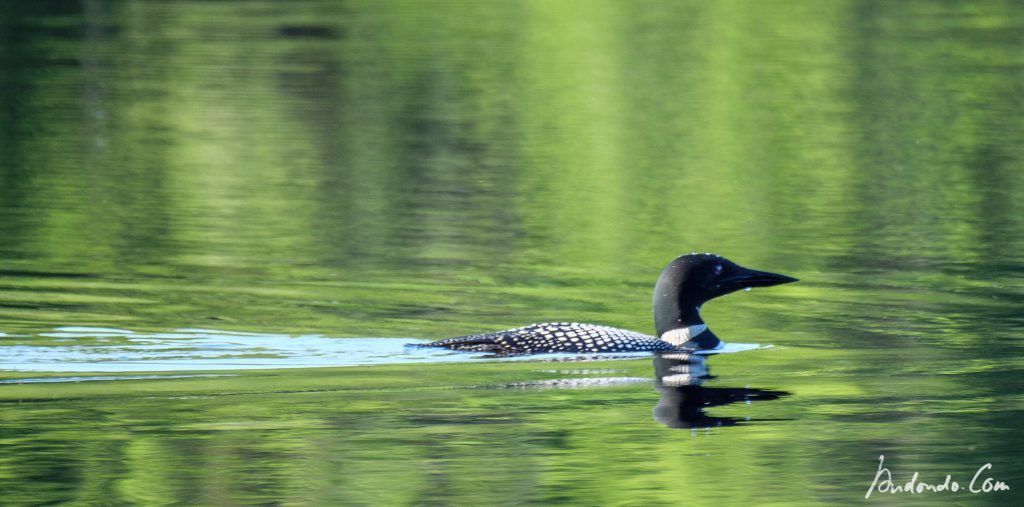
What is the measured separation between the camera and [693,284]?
11.9 metres

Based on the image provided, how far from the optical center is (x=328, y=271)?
14195 mm

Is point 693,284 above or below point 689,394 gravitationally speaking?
above

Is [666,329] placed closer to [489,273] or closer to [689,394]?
[689,394]

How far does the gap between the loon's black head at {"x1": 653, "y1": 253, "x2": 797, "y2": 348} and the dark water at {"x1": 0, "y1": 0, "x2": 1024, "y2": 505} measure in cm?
36

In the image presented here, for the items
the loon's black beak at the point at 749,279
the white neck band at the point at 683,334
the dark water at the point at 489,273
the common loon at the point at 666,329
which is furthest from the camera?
the loon's black beak at the point at 749,279

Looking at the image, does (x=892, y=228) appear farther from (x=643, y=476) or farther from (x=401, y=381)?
(x=643, y=476)

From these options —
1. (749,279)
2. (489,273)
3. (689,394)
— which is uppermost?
(749,279)

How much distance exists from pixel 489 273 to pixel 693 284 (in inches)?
103

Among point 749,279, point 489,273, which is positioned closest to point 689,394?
point 749,279

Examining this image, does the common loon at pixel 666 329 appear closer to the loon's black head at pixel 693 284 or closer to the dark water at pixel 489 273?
the loon's black head at pixel 693 284

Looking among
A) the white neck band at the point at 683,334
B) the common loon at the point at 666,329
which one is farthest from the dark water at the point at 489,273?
the white neck band at the point at 683,334

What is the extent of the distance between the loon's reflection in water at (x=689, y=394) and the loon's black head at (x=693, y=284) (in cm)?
25

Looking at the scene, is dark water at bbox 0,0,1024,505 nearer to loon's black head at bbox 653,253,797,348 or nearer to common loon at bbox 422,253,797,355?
common loon at bbox 422,253,797,355

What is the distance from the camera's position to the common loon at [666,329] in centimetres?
1126
